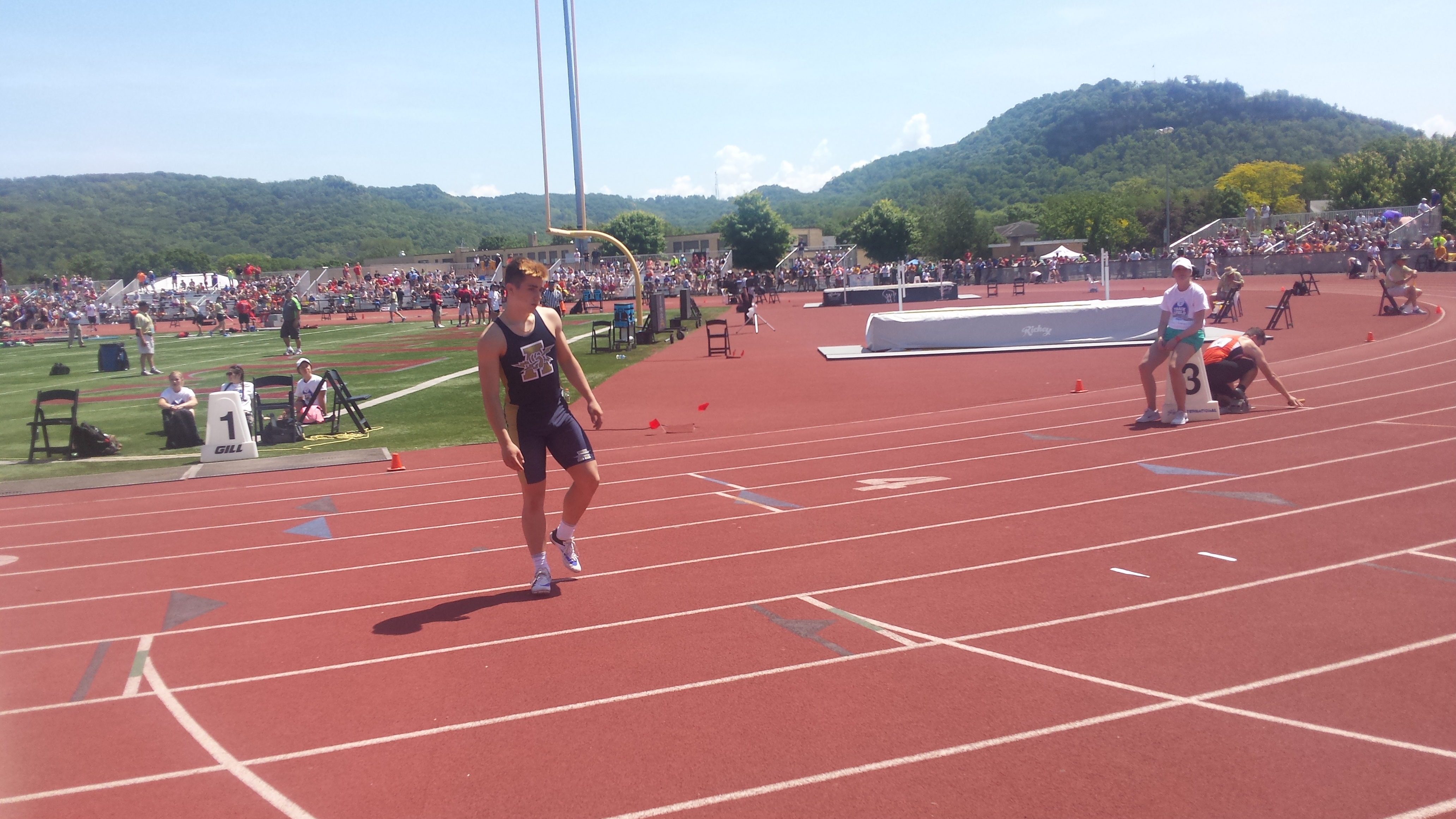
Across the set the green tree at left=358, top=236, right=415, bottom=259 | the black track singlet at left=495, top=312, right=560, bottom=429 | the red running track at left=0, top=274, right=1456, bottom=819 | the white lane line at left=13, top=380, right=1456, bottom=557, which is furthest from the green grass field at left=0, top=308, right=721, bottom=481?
the green tree at left=358, top=236, right=415, bottom=259

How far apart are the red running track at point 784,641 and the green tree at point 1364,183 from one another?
82.8m

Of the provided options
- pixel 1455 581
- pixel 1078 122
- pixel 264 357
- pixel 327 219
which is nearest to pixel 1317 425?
pixel 1455 581

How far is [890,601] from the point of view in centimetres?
585

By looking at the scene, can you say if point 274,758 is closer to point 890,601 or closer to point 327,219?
point 890,601

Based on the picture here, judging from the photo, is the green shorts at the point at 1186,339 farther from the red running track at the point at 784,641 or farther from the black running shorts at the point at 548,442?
the black running shorts at the point at 548,442

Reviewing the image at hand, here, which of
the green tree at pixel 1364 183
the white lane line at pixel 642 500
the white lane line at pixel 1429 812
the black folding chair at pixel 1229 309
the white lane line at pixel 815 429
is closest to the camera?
the white lane line at pixel 1429 812

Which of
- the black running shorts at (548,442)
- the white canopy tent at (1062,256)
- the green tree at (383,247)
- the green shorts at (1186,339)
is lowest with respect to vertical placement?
the black running shorts at (548,442)

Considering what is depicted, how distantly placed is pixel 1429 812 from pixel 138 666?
6316 millimetres

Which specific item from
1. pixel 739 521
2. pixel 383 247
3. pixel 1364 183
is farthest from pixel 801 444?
pixel 383 247

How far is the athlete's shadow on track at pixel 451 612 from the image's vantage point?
583cm

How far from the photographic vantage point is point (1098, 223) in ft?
323

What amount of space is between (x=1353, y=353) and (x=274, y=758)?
19.6m

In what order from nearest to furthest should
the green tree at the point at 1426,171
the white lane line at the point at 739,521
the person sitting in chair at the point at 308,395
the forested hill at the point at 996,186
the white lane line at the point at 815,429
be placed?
the white lane line at the point at 739,521, the white lane line at the point at 815,429, the person sitting in chair at the point at 308,395, the green tree at the point at 1426,171, the forested hill at the point at 996,186

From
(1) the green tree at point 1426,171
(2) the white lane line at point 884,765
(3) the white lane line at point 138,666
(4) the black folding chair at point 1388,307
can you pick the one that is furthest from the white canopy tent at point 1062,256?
(3) the white lane line at point 138,666
